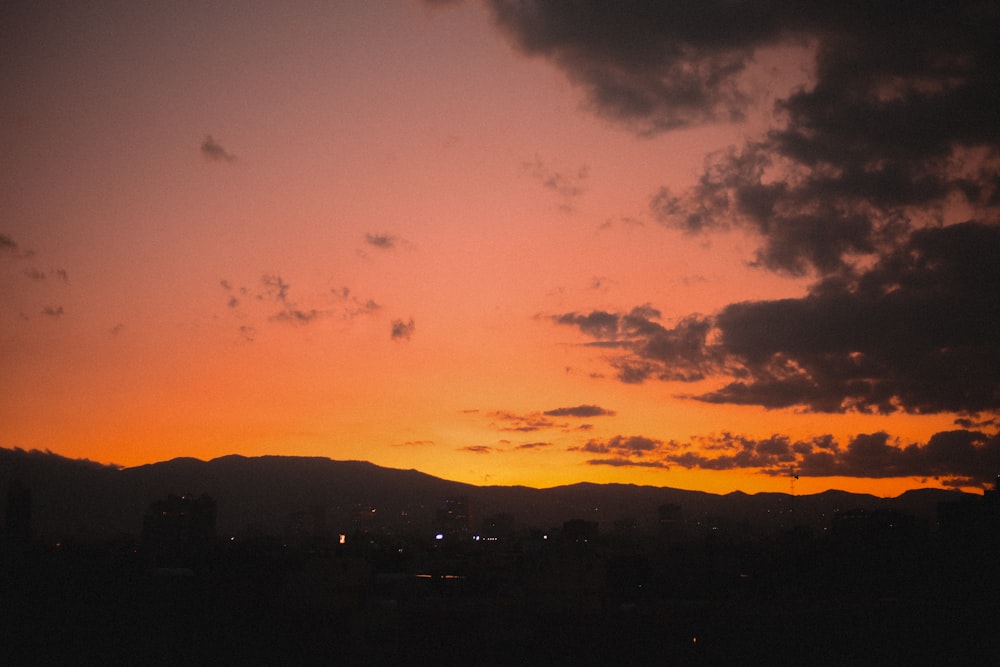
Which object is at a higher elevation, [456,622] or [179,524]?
[179,524]

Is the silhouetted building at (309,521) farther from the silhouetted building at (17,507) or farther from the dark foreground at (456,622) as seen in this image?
the dark foreground at (456,622)

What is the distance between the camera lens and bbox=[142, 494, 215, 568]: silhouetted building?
332 ft

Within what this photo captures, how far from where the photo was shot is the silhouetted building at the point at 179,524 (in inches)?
3986

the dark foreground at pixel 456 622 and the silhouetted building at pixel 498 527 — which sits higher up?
the silhouetted building at pixel 498 527

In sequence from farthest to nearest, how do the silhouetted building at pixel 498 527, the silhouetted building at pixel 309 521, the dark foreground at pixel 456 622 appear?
the silhouetted building at pixel 309 521
the silhouetted building at pixel 498 527
the dark foreground at pixel 456 622

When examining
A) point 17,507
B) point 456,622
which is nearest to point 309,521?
point 17,507

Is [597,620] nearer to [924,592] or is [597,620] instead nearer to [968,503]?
[924,592]

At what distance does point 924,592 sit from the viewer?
44.5 meters

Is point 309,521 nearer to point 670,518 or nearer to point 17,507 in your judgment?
point 670,518

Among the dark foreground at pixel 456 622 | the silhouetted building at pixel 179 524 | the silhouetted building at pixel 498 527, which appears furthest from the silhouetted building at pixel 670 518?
the dark foreground at pixel 456 622

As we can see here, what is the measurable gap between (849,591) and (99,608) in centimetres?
3561

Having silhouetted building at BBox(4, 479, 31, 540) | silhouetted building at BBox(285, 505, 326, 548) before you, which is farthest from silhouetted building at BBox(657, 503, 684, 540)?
silhouetted building at BBox(4, 479, 31, 540)

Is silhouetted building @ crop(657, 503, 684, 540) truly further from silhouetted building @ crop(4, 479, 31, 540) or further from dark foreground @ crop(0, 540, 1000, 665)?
dark foreground @ crop(0, 540, 1000, 665)

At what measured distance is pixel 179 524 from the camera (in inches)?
4227
